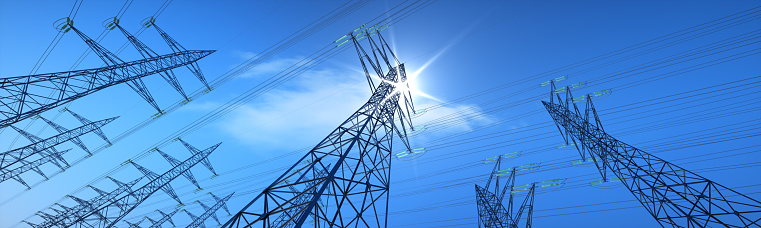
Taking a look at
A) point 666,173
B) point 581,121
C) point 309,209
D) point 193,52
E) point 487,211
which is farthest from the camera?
point 193,52

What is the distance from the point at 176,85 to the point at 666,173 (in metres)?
21.9

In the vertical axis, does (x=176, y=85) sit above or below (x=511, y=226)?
above

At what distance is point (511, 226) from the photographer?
666 inches

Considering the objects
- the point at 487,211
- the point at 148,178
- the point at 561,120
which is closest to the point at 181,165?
the point at 148,178

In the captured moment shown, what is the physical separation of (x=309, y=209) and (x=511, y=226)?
14.3 metres

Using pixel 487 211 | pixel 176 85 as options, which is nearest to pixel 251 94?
pixel 176 85

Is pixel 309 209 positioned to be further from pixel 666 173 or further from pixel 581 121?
pixel 581 121

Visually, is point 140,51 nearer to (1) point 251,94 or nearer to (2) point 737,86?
(1) point 251,94

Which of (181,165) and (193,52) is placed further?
(181,165)

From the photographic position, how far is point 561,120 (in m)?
15.6

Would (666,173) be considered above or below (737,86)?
below

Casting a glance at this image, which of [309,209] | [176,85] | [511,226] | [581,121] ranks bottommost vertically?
[309,209]

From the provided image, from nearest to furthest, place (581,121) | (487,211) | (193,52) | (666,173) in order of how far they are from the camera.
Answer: (666,173) < (581,121) < (487,211) < (193,52)

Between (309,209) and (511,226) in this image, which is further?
(511,226)
